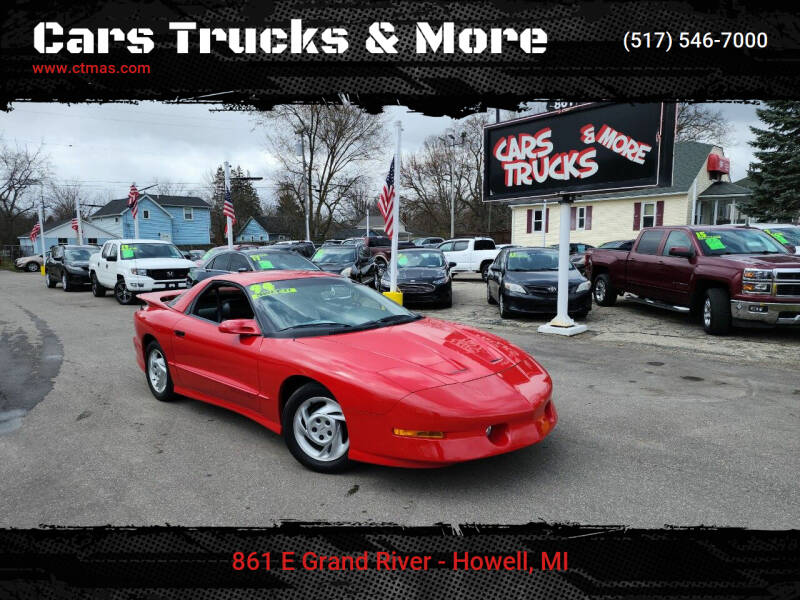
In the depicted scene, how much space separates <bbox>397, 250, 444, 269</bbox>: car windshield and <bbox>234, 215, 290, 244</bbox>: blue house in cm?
6516

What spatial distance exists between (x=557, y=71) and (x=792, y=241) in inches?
443

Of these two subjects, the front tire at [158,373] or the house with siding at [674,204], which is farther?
the house with siding at [674,204]

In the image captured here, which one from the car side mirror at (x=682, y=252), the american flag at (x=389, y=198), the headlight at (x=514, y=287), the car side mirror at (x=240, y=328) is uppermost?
the american flag at (x=389, y=198)

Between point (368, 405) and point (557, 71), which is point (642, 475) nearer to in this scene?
point (368, 405)

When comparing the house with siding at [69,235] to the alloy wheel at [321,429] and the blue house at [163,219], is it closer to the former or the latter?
the blue house at [163,219]

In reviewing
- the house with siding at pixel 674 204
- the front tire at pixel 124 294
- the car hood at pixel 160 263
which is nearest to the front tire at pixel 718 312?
the car hood at pixel 160 263

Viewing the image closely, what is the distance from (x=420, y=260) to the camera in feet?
47.4

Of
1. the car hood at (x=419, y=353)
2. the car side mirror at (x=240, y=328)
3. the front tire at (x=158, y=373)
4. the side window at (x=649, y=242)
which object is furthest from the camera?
the side window at (x=649, y=242)

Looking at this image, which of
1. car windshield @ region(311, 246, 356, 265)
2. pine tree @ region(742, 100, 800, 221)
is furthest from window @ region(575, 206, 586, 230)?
car windshield @ region(311, 246, 356, 265)

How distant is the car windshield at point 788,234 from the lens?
13352 mm

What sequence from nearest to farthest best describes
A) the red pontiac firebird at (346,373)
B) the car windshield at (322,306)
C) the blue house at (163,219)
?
1. the red pontiac firebird at (346,373)
2. the car windshield at (322,306)
3. the blue house at (163,219)

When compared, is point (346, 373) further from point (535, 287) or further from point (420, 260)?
point (420, 260)

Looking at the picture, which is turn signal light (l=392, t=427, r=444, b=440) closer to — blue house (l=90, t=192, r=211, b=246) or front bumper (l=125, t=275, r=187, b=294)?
front bumper (l=125, t=275, r=187, b=294)

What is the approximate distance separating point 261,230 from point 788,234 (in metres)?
73.3
